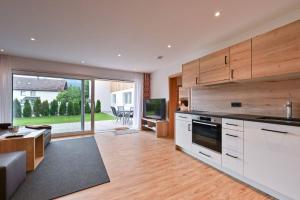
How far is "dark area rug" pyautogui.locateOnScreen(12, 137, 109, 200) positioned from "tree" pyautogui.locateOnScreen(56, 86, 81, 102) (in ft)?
7.31

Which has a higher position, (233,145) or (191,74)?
(191,74)

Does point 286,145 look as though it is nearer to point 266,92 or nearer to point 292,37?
point 266,92

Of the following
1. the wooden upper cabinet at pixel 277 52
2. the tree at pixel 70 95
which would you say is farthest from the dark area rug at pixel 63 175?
the wooden upper cabinet at pixel 277 52

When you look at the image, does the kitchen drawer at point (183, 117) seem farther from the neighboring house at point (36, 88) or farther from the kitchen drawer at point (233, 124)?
the neighboring house at point (36, 88)

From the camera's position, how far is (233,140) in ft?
7.65

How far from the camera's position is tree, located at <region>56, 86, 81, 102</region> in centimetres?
532

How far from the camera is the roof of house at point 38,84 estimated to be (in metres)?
4.64

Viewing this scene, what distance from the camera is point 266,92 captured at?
98.6 inches

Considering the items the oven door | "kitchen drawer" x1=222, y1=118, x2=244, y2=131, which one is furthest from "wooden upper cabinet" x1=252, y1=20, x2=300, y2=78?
the oven door

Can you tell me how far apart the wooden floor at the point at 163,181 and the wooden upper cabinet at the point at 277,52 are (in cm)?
167

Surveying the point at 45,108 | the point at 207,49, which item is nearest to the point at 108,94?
the point at 45,108

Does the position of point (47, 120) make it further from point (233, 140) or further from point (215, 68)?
point (233, 140)

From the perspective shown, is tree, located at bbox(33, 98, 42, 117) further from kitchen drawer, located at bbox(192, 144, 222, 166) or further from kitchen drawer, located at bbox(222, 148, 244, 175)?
kitchen drawer, located at bbox(222, 148, 244, 175)

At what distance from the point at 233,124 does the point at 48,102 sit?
5.57 meters
